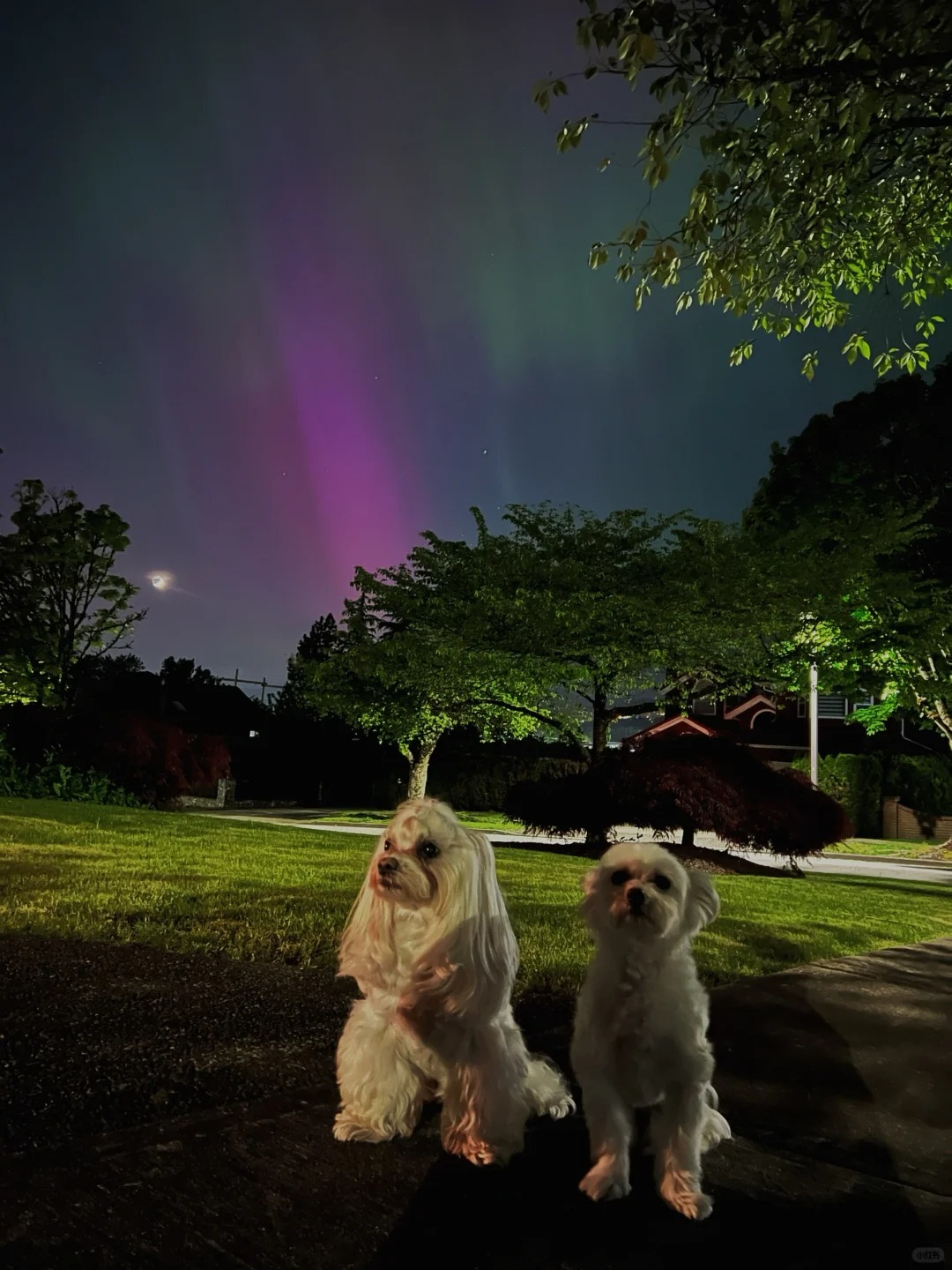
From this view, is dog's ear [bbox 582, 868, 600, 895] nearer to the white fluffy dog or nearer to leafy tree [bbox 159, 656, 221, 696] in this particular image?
the white fluffy dog

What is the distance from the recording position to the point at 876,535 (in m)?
19.1

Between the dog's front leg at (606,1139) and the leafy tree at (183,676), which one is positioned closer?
the dog's front leg at (606,1139)

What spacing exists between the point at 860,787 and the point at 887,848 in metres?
6.43

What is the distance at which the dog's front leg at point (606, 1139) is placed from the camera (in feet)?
7.72

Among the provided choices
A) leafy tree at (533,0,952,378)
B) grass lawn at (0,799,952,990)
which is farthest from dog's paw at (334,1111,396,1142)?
leafy tree at (533,0,952,378)

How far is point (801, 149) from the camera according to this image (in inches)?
277

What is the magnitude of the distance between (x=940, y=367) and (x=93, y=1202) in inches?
1175

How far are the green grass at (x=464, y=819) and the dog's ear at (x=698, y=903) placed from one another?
21212 mm

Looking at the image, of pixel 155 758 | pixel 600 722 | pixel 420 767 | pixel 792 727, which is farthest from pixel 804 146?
pixel 792 727

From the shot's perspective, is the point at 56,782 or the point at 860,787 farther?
the point at 860,787

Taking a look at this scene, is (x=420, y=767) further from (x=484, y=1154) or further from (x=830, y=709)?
(x=830, y=709)

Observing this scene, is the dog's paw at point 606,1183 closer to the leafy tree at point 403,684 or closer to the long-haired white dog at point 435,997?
the long-haired white dog at point 435,997

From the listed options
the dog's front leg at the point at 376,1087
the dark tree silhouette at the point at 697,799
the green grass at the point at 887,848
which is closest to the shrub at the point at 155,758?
the dark tree silhouette at the point at 697,799

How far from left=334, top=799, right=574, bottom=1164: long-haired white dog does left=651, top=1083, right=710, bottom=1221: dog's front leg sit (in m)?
0.47
